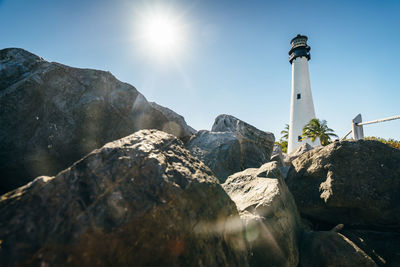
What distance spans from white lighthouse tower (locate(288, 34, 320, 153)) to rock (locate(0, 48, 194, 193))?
89.6 ft

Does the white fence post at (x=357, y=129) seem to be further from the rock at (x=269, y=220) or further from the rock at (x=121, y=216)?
the rock at (x=121, y=216)

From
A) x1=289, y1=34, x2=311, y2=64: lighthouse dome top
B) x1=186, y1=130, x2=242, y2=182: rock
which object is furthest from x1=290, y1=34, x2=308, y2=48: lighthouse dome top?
x1=186, y1=130, x2=242, y2=182: rock

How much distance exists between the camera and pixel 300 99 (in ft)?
94.0

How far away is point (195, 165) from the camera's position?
7.68 ft

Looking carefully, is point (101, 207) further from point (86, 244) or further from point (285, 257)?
point (285, 257)

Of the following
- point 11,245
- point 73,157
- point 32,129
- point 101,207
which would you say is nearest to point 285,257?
point 101,207

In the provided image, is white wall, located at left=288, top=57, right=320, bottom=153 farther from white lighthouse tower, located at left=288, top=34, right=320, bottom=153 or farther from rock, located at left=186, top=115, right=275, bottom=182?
rock, located at left=186, top=115, right=275, bottom=182

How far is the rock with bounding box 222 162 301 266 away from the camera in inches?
102

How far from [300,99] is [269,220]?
2900 cm

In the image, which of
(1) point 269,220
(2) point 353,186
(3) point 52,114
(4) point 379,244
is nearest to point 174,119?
(3) point 52,114

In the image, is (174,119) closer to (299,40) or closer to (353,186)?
(353,186)

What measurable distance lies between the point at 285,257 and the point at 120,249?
2012 millimetres

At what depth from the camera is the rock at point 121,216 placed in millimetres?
1410

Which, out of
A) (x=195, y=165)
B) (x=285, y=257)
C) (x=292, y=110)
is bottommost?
(x=285, y=257)
